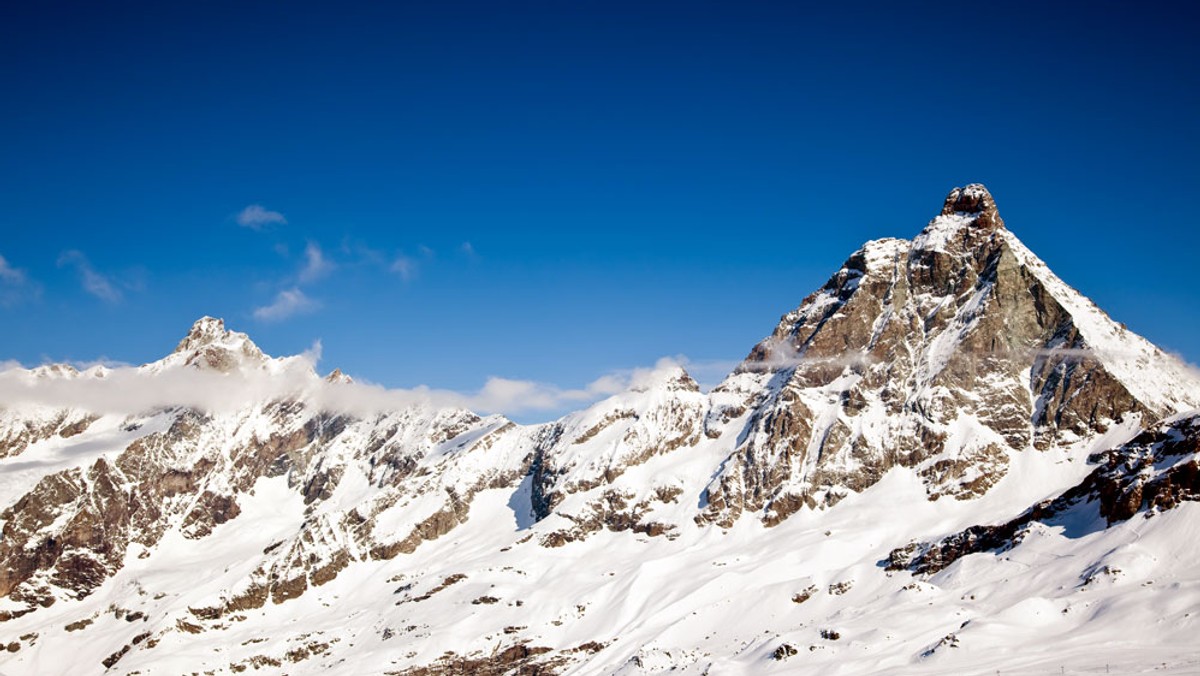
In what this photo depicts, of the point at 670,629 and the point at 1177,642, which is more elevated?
the point at 670,629

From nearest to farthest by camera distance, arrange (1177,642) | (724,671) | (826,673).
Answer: (1177,642)
(826,673)
(724,671)

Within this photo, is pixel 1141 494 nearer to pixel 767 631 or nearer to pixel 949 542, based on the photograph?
pixel 949 542

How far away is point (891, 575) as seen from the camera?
19738 centimetres

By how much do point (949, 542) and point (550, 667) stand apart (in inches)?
3311

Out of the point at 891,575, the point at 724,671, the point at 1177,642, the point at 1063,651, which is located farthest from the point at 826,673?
the point at 891,575

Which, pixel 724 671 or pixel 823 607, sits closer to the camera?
pixel 724 671

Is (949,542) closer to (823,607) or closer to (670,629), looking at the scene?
(823,607)

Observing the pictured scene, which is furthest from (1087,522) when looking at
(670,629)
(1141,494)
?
(670,629)

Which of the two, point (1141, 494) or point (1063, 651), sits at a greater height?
point (1141, 494)

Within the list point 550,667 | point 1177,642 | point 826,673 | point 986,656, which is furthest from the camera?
point 550,667

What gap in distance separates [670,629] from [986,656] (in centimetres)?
8094

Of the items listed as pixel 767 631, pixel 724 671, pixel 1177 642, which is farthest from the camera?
pixel 767 631

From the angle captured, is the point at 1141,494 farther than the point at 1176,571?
Yes

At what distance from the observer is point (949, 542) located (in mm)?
195375
